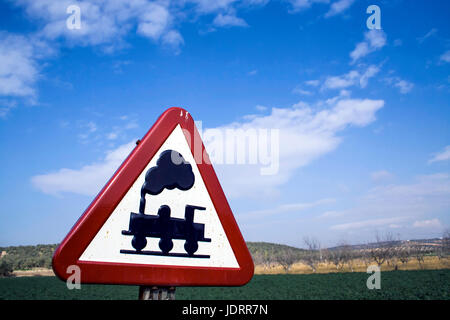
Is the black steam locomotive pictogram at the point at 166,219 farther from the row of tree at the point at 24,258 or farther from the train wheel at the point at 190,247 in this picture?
the row of tree at the point at 24,258

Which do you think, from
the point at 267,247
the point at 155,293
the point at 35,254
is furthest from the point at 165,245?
the point at 267,247

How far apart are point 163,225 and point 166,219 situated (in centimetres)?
3

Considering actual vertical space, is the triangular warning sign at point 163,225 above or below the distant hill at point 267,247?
above

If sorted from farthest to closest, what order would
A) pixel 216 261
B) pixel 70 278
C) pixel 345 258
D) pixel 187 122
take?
pixel 345 258
pixel 187 122
pixel 216 261
pixel 70 278

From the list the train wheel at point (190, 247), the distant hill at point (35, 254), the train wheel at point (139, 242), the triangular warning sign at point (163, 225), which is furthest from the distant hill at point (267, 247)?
the train wheel at point (139, 242)

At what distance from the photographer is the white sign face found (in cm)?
115

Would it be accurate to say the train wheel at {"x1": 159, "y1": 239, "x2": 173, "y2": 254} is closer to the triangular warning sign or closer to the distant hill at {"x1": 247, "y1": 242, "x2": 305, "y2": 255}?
the triangular warning sign

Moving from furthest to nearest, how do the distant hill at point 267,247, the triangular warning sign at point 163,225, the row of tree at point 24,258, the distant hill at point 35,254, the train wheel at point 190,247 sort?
the distant hill at point 267,247 → the distant hill at point 35,254 → the row of tree at point 24,258 → the train wheel at point 190,247 → the triangular warning sign at point 163,225

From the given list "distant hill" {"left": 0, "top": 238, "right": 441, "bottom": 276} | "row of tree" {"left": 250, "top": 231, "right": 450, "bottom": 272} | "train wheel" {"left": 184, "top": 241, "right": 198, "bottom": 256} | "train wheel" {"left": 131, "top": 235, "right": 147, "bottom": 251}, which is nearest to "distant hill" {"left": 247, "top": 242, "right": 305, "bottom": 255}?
"distant hill" {"left": 0, "top": 238, "right": 441, "bottom": 276}

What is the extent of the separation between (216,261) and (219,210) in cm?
24

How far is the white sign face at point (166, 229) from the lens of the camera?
1148mm
